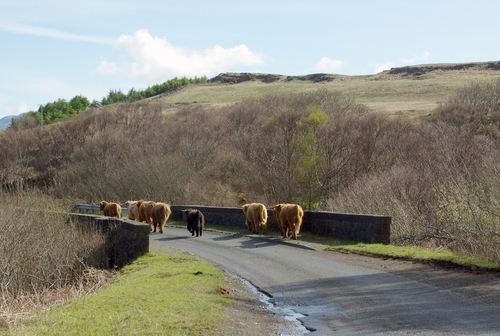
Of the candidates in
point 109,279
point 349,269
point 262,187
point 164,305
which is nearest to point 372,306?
point 164,305

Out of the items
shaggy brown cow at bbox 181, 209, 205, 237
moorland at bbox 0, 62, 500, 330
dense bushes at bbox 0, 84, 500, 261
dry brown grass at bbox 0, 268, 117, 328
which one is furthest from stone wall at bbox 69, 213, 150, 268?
dense bushes at bbox 0, 84, 500, 261

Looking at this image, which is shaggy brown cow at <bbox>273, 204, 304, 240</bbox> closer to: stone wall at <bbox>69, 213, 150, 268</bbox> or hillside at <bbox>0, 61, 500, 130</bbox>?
stone wall at <bbox>69, 213, 150, 268</bbox>

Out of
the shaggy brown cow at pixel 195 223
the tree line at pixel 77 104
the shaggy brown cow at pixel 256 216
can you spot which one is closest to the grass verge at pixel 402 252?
the shaggy brown cow at pixel 256 216

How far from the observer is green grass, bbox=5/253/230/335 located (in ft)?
32.4

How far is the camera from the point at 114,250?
904 inches

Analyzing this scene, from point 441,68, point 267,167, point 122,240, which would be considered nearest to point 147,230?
point 122,240

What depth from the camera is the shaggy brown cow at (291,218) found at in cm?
2505

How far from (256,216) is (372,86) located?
102 m

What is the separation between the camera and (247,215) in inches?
1120

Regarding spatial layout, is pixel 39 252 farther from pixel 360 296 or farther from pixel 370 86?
pixel 370 86

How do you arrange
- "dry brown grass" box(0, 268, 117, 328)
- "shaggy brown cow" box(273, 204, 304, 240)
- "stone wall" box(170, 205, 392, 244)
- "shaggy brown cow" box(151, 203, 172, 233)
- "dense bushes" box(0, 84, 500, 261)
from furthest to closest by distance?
"dense bushes" box(0, 84, 500, 261) < "shaggy brown cow" box(151, 203, 172, 233) < "shaggy brown cow" box(273, 204, 304, 240) < "stone wall" box(170, 205, 392, 244) < "dry brown grass" box(0, 268, 117, 328)

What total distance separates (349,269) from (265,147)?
37665 millimetres

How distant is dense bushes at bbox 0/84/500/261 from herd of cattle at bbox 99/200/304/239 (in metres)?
4.06

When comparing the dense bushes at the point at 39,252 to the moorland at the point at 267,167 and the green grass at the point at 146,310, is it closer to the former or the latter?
the moorland at the point at 267,167
